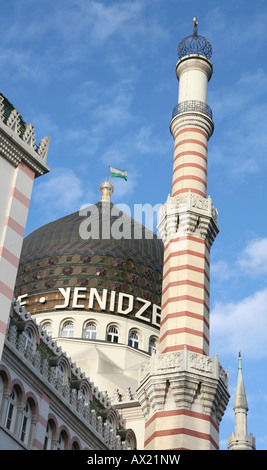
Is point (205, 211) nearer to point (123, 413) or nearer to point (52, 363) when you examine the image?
point (52, 363)

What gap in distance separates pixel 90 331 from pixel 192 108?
18.9 m

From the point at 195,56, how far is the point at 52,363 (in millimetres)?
13663

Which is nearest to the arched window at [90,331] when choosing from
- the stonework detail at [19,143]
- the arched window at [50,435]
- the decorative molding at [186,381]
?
the arched window at [50,435]

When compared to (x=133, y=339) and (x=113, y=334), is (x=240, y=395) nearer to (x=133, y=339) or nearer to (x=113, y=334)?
(x=133, y=339)

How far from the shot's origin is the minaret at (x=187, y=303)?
998 inches

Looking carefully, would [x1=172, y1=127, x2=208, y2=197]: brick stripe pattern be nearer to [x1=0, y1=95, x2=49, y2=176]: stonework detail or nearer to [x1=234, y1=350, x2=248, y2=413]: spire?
[x1=0, y1=95, x2=49, y2=176]: stonework detail

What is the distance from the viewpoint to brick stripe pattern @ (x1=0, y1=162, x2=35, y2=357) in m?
16.2

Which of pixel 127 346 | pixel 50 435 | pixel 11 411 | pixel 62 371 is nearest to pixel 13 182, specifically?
pixel 11 411

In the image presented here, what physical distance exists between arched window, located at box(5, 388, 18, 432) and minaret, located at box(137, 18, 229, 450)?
4.25 metres

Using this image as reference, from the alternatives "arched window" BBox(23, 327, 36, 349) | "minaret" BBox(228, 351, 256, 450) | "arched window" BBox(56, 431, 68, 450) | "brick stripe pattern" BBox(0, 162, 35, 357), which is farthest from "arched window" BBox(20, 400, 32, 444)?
"minaret" BBox(228, 351, 256, 450)

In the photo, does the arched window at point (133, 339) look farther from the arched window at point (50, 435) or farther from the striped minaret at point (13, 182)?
the striped minaret at point (13, 182)

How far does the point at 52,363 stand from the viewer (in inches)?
1241

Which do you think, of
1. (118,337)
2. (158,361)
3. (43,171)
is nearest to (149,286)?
(118,337)

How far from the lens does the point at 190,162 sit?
3039 centimetres
